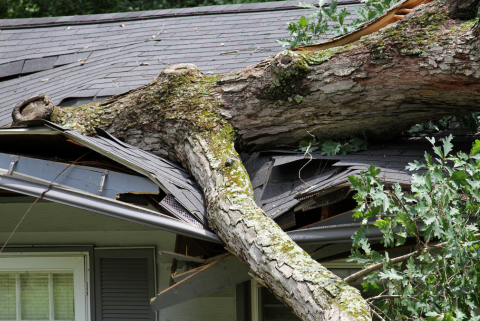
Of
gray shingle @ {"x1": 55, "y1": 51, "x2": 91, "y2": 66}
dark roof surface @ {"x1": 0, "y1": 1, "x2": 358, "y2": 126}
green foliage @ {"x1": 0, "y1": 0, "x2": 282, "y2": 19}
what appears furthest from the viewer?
green foliage @ {"x1": 0, "y1": 0, "x2": 282, "y2": 19}

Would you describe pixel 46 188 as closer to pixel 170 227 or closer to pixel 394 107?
pixel 170 227

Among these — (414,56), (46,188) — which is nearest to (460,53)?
(414,56)

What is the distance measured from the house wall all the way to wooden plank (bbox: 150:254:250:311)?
94 cm

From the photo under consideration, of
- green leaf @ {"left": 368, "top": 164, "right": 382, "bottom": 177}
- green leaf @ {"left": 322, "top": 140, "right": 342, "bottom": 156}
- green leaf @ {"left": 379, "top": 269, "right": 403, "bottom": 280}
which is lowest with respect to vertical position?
green leaf @ {"left": 379, "top": 269, "right": 403, "bottom": 280}

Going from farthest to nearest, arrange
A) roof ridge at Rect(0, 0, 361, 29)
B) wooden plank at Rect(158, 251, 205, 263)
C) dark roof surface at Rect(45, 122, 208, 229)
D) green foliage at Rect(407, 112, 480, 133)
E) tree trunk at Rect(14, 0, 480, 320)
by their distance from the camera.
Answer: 1. roof ridge at Rect(0, 0, 361, 29)
2. green foliage at Rect(407, 112, 480, 133)
3. wooden plank at Rect(158, 251, 205, 263)
4. dark roof surface at Rect(45, 122, 208, 229)
5. tree trunk at Rect(14, 0, 480, 320)

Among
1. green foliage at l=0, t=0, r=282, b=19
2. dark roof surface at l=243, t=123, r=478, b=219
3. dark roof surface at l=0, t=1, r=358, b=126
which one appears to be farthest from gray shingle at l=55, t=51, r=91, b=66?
green foliage at l=0, t=0, r=282, b=19

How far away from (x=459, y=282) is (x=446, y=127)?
5.72ft

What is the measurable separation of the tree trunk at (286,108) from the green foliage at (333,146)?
6 centimetres

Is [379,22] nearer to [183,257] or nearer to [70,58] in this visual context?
[183,257]

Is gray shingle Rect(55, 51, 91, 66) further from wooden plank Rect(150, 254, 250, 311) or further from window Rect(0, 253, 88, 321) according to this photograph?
wooden plank Rect(150, 254, 250, 311)

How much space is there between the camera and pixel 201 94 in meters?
3.72

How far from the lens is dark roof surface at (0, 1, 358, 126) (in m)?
5.25

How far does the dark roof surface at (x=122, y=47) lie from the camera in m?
5.25

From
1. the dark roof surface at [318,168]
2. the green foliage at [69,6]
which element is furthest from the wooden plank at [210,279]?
the green foliage at [69,6]
